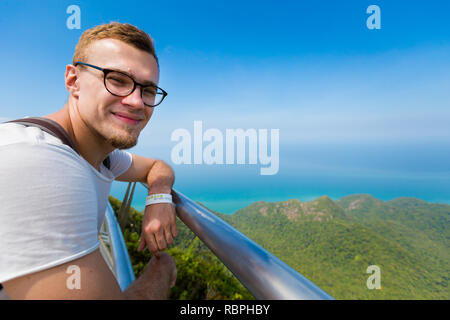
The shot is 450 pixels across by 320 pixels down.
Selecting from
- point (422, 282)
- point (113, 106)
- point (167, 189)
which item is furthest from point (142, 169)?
point (422, 282)

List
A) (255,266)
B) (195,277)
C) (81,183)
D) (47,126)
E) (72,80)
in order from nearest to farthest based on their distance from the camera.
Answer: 1. (255,266)
2. (81,183)
3. (47,126)
4. (72,80)
5. (195,277)

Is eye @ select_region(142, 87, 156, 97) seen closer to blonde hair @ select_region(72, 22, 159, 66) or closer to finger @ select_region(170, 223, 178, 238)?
blonde hair @ select_region(72, 22, 159, 66)

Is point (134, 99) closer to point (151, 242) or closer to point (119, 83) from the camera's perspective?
point (119, 83)

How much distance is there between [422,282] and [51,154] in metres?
51.9

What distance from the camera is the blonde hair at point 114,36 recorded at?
4.49 feet

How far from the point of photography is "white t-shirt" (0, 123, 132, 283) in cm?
72

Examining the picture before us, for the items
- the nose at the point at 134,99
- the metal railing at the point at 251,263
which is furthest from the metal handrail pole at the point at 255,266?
the nose at the point at 134,99

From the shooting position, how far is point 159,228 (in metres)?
1.34

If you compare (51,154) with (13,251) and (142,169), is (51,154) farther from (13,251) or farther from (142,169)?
(142,169)

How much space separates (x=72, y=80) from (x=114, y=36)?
37 centimetres

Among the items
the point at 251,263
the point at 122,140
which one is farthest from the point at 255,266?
the point at 122,140

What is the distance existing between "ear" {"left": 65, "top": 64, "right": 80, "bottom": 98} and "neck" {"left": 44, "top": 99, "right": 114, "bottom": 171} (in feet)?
0.24

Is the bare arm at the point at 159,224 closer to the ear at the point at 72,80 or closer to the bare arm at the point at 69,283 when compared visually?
the bare arm at the point at 69,283

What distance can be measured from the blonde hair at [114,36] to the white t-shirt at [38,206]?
0.74 meters
